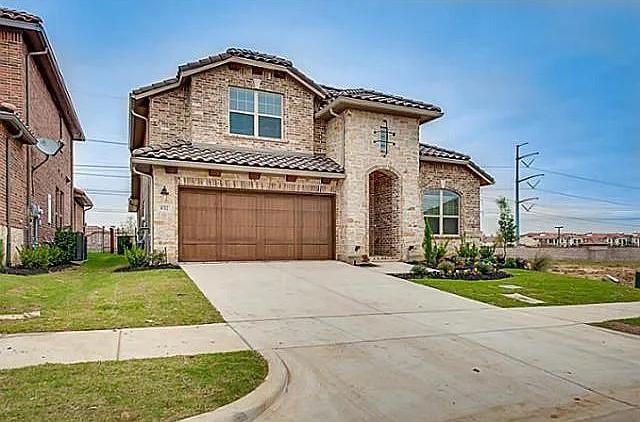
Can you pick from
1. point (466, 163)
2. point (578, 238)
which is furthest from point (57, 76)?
point (578, 238)

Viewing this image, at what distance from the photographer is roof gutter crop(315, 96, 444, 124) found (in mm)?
17453

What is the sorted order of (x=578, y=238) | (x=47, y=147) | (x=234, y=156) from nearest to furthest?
1. (x=47, y=147)
2. (x=234, y=156)
3. (x=578, y=238)

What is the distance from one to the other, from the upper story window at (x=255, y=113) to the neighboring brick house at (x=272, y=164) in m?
0.04

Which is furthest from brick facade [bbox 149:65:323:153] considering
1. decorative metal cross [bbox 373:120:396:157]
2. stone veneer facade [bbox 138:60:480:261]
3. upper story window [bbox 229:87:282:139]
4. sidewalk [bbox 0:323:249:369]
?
sidewalk [bbox 0:323:249:369]

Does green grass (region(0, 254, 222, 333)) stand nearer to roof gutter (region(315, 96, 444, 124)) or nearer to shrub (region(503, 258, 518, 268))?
roof gutter (region(315, 96, 444, 124))

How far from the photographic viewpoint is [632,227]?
44.6m

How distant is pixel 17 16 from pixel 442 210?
16047 mm

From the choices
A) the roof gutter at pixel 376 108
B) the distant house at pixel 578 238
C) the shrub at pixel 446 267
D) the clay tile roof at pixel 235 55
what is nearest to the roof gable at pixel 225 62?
the clay tile roof at pixel 235 55

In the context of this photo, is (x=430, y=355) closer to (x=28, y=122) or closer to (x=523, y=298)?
(x=523, y=298)

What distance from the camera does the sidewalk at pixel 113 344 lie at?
18.6 feet

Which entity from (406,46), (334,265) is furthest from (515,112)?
(334,265)

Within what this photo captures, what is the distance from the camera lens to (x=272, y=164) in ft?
54.7

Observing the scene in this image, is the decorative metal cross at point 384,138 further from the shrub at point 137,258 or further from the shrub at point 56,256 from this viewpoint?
the shrub at point 56,256

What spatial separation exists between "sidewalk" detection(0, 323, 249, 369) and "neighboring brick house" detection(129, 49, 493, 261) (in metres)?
8.67
